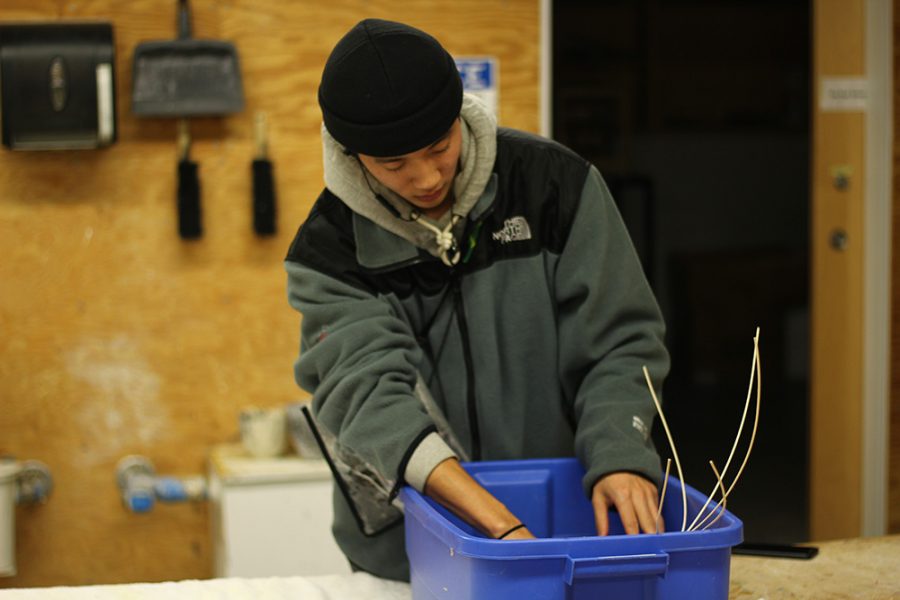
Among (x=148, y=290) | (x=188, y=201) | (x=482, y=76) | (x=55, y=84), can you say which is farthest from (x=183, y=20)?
(x=482, y=76)

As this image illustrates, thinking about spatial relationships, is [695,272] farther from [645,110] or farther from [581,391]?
[581,391]

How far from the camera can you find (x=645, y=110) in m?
7.34

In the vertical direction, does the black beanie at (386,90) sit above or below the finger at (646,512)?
above

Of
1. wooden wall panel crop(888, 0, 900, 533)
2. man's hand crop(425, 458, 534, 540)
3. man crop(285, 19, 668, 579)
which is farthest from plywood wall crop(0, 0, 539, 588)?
man's hand crop(425, 458, 534, 540)

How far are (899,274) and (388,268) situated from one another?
Answer: 2548 millimetres

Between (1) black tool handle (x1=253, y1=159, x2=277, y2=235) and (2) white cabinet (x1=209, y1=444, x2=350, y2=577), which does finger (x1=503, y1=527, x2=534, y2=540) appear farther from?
(1) black tool handle (x1=253, y1=159, x2=277, y2=235)

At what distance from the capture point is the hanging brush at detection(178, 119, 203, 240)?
119 inches

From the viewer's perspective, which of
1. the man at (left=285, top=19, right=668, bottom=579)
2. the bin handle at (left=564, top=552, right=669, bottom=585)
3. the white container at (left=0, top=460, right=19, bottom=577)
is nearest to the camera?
the bin handle at (left=564, top=552, right=669, bottom=585)

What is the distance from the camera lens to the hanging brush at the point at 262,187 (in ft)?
10.1

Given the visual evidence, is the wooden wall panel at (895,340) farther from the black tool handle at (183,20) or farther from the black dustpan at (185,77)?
the black tool handle at (183,20)

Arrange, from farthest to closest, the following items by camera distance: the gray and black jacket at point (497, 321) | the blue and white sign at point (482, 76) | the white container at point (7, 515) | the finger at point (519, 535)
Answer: the blue and white sign at point (482, 76), the white container at point (7, 515), the gray and black jacket at point (497, 321), the finger at point (519, 535)

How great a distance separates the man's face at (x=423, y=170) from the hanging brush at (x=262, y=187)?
161 cm

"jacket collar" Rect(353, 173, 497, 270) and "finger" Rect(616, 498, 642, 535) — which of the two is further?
"jacket collar" Rect(353, 173, 497, 270)

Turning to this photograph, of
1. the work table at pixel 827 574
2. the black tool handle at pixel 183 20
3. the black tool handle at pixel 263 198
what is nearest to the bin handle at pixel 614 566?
the work table at pixel 827 574
